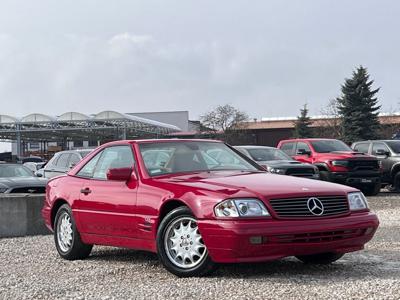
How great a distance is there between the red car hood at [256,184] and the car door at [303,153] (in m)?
12.1

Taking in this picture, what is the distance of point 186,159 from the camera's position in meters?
7.30

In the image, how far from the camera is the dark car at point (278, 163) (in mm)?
16312

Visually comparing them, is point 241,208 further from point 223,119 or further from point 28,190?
point 223,119

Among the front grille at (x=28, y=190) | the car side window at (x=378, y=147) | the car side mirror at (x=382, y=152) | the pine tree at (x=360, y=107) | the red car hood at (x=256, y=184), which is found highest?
the pine tree at (x=360, y=107)

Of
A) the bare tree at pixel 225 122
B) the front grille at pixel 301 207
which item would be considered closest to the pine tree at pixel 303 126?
the bare tree at pixel 225 122

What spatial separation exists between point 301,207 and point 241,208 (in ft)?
2.05

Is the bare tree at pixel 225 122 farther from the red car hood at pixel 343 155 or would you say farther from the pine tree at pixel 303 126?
the red car hood at pixel 343 155

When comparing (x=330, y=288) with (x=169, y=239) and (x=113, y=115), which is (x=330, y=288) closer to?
(x=169, y=239)

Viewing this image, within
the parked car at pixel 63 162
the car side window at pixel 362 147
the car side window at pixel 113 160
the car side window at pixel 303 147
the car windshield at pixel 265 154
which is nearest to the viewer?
the car side window at pixel 113 160

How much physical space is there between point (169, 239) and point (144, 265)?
3.42ft

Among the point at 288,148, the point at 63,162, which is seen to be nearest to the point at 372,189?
the point at 288,148

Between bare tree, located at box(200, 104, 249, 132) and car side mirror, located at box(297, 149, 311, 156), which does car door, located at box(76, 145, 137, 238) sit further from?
bare tree, located at box(200, 104, 249, 132)

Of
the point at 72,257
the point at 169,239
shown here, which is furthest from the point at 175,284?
the point at 72,257

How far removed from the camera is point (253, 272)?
6477 mm
